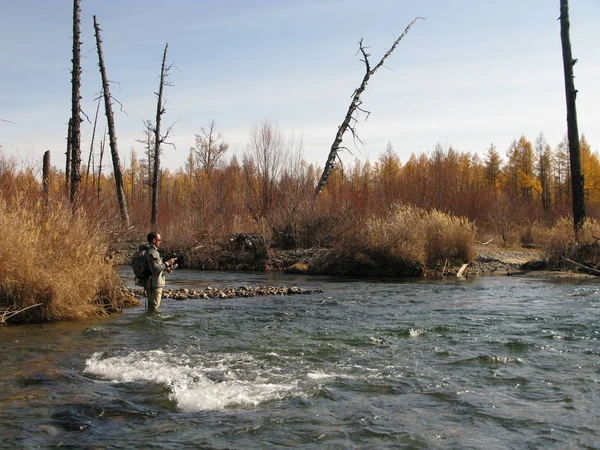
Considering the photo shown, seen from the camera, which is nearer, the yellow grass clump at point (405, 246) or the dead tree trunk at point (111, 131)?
the yellow grass clump at point (405, 246)

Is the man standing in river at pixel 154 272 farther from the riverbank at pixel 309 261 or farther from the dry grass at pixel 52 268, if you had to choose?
the riverbank at pixel 309 261

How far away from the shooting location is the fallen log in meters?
14.6

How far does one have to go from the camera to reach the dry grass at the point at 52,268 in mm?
10250

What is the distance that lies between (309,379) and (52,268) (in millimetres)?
5647

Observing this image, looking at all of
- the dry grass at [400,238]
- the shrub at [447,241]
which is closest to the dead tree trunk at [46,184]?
the dry grass at [400,238]

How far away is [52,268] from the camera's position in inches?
420

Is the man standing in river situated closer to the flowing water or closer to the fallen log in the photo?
the flowing water

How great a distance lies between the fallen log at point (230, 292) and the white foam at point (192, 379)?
6.05 meters

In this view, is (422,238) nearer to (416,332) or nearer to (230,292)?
(230,292)

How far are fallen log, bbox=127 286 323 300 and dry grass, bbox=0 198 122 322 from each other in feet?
7.48

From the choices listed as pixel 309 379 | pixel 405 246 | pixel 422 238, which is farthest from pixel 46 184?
pixel 422 238

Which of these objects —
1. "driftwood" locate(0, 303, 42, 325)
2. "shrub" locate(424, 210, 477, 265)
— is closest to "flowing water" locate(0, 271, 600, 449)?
"driftwood" locate(0, 303, 42, 325)

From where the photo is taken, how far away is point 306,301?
551 inches

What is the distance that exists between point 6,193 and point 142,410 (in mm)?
9656
